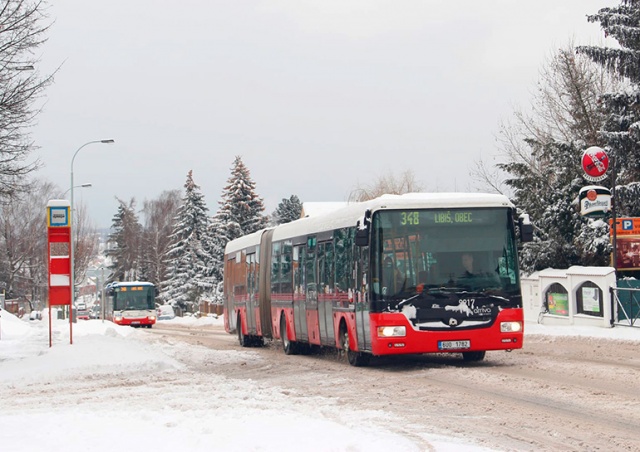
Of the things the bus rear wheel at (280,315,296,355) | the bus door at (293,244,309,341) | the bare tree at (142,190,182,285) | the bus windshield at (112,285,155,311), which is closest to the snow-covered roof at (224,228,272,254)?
the bus rear wheel at (280,315,296,355)

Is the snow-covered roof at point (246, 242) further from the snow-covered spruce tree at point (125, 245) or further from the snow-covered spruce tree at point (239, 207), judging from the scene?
the snow-covered spruce tree at point (125, 245)

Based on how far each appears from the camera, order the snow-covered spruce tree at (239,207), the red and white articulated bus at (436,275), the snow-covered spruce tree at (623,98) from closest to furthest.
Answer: the red and white articulated bus at (436,275)
the snow-covered spruce tree at (623,98)
the snow-covered spruce tree at (239,207)

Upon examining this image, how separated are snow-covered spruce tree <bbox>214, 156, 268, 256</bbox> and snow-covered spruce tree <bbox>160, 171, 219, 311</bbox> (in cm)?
517

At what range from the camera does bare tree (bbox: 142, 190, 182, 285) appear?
108750 millimetres

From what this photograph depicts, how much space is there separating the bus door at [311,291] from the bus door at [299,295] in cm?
23

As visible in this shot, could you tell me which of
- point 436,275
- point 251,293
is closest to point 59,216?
point 251,293

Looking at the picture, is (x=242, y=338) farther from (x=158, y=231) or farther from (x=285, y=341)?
(x=158, y=231)

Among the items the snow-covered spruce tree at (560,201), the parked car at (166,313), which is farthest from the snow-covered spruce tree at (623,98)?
the parked car at (166,313)

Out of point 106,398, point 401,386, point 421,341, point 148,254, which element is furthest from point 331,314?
point 148,254

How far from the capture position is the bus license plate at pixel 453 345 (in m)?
16.4

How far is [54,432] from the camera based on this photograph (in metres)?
8.90

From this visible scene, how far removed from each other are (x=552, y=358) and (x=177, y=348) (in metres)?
11.2

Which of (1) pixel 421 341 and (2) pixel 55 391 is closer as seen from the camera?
(2) pixel 55 391

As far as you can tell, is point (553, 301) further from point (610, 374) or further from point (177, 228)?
point (177, 228)
